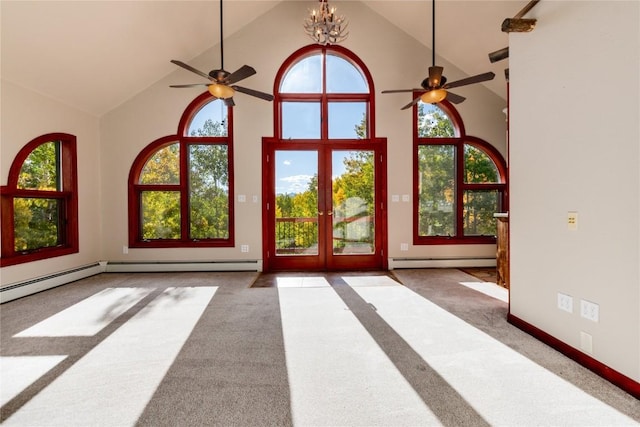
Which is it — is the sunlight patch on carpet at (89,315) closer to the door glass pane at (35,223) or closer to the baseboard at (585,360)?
the door glass pane at (35,223)

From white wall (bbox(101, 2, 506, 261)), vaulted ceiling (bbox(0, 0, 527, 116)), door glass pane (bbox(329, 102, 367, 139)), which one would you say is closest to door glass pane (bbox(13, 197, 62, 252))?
white wall (bbox(101, 2, 506, 261))

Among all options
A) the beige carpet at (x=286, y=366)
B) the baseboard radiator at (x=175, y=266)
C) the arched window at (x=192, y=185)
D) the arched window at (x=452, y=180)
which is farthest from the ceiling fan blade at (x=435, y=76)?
the baseboard radiator at (x=175, y=266)

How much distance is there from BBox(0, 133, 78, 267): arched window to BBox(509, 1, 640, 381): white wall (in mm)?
5689

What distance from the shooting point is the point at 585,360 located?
200cm

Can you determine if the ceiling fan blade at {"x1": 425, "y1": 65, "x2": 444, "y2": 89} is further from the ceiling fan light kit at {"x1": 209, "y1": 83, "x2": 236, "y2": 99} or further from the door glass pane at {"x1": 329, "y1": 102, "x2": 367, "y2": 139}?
the ceiling fan light kit at {"x1": 209, "y1": 83, "x2": 236, "y2": 99}

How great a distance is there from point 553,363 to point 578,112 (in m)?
1.79

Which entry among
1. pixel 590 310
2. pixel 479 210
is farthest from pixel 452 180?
pixel 590 310

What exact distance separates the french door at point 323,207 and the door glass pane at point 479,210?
1573mm

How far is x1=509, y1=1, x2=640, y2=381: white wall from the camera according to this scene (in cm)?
173

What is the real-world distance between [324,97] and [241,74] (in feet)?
6.68

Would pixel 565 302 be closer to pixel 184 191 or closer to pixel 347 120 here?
pixel 347 120

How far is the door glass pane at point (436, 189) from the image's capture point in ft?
17.2

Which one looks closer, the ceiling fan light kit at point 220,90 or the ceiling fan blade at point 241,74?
the ceiling fan blade at point 241,74

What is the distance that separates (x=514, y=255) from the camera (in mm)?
2729
